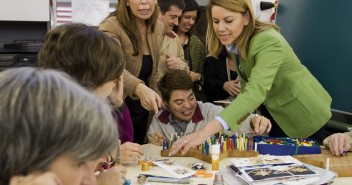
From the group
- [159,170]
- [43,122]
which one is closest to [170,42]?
[159,170]

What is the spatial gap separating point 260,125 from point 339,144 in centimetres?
38

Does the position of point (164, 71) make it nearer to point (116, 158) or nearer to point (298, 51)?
point (116, 158)

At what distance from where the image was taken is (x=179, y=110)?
98.1 inches

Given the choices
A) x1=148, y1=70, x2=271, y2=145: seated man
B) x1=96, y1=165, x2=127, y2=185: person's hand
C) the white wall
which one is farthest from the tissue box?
the white wall

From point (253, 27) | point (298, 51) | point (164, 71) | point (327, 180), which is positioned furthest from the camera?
point (298, 51)

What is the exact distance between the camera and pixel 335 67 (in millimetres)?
2986

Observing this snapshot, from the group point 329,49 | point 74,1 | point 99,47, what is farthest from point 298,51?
point 99,47

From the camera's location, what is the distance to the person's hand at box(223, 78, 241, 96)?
301 cm

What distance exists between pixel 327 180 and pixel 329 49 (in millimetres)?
1706

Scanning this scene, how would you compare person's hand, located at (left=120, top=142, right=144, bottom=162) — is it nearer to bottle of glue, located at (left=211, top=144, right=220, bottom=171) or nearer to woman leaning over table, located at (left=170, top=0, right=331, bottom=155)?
woman leaning over table, located at (left=170, top=0, right=331, bottom=155)

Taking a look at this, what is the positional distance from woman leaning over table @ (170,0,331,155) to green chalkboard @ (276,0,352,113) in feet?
2.53

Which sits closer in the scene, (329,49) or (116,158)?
(116,158)

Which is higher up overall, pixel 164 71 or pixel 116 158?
pixel 164 71

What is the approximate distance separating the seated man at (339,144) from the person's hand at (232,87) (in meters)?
1.12
